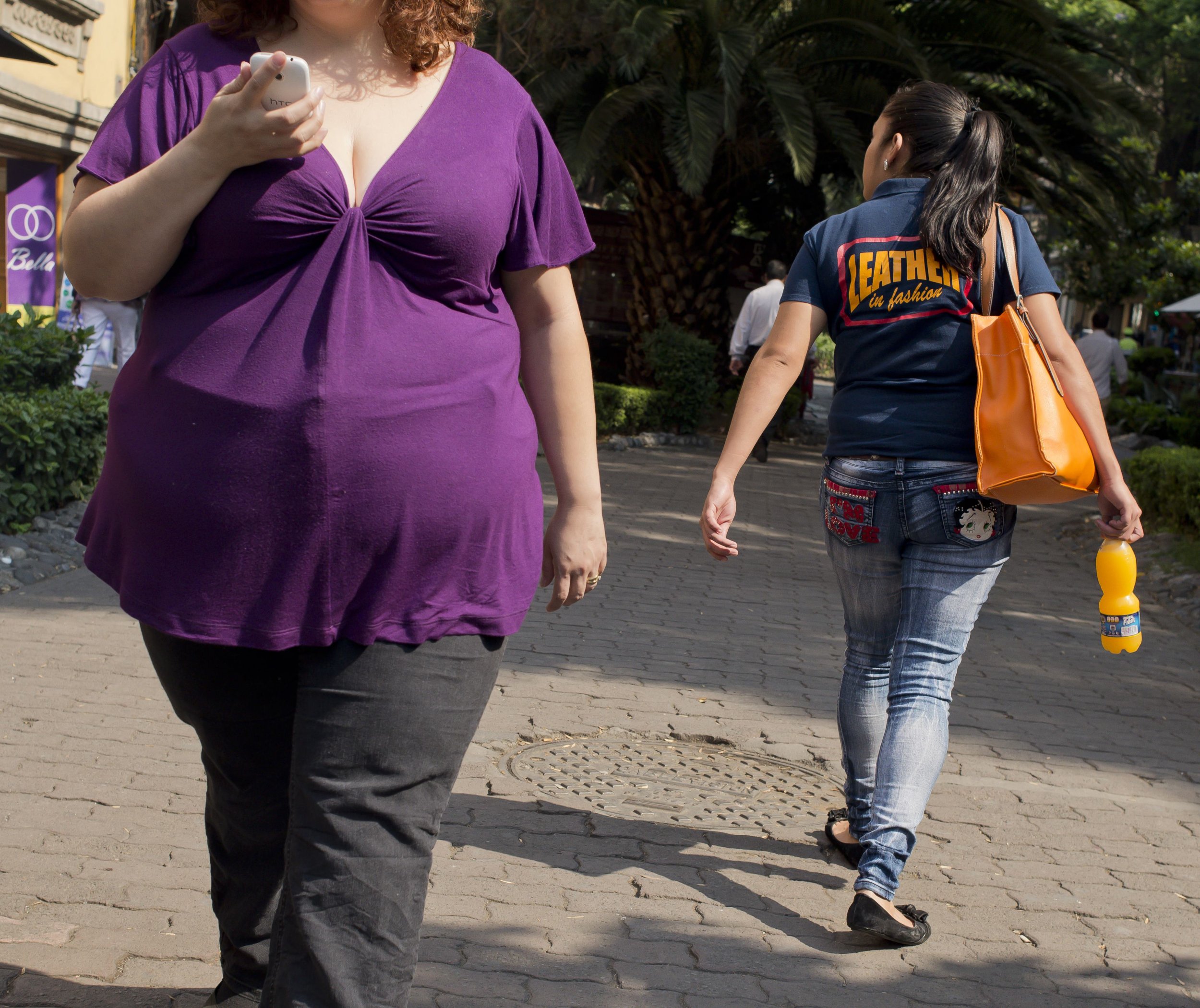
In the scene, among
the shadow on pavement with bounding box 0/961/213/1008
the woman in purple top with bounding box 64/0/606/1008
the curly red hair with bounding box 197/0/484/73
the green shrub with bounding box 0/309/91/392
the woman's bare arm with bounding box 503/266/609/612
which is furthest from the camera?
the green shrub with bounding box 0/309/91/392

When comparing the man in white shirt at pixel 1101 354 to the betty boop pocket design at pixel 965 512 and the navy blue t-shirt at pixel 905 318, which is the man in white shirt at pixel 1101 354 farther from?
the betty boop pocket design at pixel 965 512

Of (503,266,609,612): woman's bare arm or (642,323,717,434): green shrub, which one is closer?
(503,266,609,612): woman's bare arm

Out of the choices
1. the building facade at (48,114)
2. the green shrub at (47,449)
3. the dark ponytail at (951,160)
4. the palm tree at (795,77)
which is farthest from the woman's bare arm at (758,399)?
the building facade at (48,114)

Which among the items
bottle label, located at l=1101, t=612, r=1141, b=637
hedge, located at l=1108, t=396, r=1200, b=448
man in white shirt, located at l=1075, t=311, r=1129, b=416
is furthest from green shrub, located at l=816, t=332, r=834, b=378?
bottle label, located at l=1101, t=612, r=1141, b=637

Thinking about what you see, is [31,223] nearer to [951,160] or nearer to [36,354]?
[36,354]

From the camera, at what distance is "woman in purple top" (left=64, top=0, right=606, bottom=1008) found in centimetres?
179

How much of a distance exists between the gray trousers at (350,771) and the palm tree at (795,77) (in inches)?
469

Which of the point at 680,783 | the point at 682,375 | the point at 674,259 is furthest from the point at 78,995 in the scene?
the point at 674,259

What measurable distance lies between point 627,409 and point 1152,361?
43.1 feet

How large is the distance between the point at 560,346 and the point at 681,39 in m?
13.7

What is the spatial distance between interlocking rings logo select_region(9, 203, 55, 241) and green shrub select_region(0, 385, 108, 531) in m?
6.61

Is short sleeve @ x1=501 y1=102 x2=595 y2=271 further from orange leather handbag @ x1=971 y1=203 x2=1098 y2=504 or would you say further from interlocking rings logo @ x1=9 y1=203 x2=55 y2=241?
interlocking rings logo @ x1=9 y1=203 x2=55 y2=241

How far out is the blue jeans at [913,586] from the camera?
10.2ft

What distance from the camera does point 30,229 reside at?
13773 millimetres
